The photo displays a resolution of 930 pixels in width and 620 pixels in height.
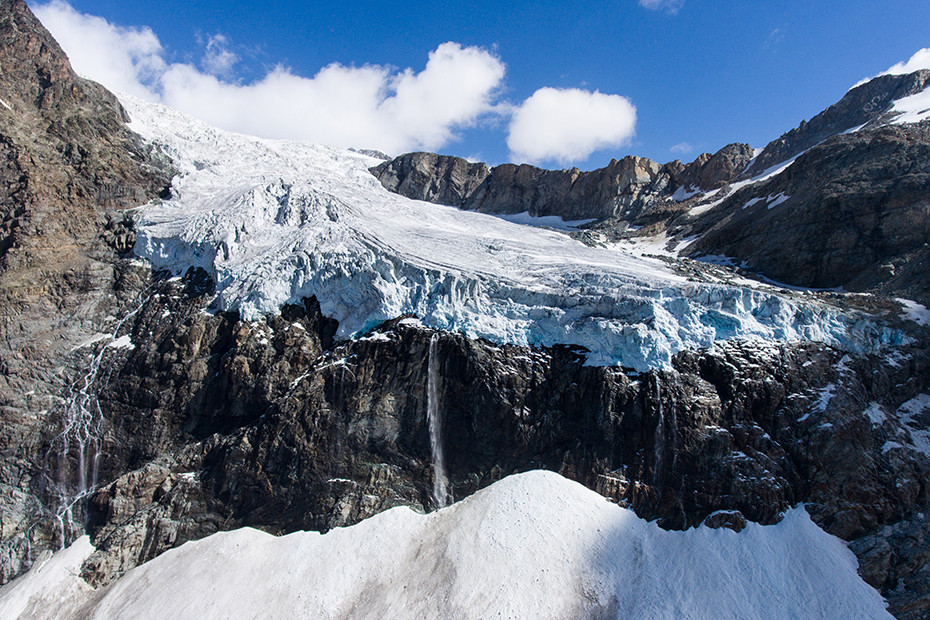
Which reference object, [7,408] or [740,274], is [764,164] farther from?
[7,408]

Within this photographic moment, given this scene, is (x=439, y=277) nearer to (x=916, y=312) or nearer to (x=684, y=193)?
(x=916, y=312)

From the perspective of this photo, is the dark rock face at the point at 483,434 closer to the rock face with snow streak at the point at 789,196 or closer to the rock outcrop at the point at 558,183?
the rock face with snow streak at the point at 789,196

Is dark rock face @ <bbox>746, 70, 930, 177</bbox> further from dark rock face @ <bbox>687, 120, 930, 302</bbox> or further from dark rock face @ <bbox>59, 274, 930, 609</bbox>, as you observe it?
dark rock face @ <bbox>59, 274, 930, 609</bbox>

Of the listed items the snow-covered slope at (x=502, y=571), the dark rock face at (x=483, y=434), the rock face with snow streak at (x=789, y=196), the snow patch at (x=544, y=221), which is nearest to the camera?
the snow-covered slope at (x=502, y=571)

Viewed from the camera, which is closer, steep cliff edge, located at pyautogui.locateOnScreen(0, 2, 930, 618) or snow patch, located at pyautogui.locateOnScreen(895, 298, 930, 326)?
steep cliff edge, located at pyautogui.locateOnScreen(0, 2, 930, 618)

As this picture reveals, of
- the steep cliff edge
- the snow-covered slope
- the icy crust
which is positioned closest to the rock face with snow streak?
the steep cliff edge

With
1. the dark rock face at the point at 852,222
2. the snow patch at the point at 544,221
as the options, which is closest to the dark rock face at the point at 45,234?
the snow patch at the point at 544,221

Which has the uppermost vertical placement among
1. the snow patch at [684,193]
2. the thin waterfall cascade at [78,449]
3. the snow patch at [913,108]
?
the snow patch at [913,108]
